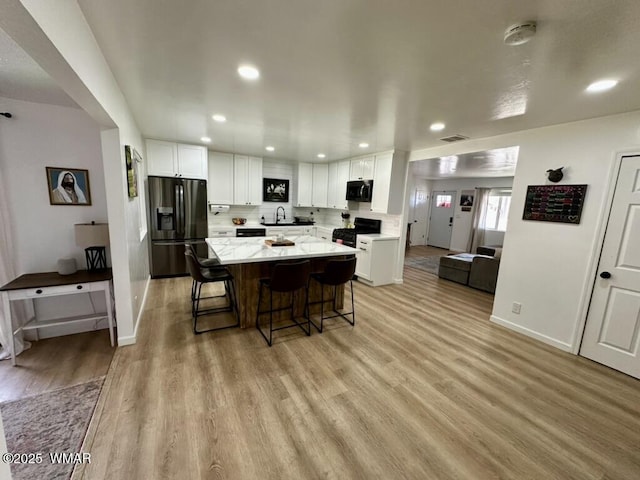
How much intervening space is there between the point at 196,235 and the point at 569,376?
537cm

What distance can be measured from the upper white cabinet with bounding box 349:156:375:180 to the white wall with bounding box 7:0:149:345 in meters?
3.73

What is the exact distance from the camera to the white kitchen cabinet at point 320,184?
6.36 metres

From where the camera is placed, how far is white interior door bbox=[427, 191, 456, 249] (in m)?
8.76

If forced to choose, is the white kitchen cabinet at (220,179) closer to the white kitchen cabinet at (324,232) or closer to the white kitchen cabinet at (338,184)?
the white kitchen cabinet at (324,232)

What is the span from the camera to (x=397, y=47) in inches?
65.1

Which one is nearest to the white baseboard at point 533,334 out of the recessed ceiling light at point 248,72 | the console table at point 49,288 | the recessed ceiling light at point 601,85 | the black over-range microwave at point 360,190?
the recessed ceiling light at point 601,85

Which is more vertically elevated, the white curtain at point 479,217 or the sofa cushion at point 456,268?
the white curtain at point 479,217

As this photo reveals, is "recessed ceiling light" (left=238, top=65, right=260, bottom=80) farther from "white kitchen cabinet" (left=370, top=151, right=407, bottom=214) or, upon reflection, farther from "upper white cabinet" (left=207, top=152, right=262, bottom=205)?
"upper white cabinet" (left=207, top=152, right=262, bottom=205)

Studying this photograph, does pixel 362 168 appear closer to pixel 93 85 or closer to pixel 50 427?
pixel 93 85

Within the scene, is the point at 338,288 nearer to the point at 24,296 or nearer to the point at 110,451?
the point at 110,451

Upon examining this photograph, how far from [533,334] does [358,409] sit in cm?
258

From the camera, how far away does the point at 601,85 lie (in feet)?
6.50

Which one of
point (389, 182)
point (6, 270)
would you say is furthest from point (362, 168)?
point (6, 270)

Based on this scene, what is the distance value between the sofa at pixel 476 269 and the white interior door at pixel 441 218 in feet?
11.8
